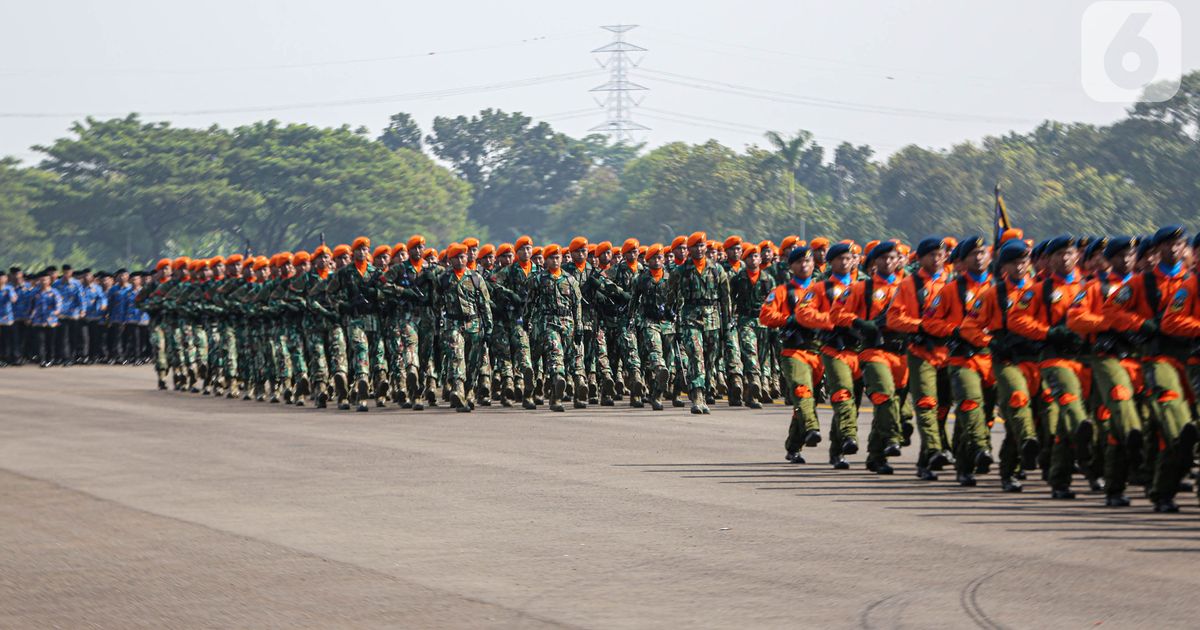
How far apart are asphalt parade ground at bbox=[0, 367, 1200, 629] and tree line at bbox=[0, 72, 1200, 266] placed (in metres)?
69.6

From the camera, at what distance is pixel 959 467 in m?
13.4

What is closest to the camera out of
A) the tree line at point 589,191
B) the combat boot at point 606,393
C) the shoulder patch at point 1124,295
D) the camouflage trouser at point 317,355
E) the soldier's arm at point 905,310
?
the shoulder patch at point 1124,295

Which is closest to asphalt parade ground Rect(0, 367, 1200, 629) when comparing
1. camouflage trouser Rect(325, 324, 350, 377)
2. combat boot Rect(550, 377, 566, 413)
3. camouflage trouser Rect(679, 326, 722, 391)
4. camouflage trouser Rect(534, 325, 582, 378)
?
camouflage trouser Rect(679, 326, 722, 391)

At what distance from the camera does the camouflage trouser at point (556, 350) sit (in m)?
22.2

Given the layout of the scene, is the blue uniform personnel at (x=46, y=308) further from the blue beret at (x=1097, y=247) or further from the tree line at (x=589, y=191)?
the tree line at (x=589, y=191)

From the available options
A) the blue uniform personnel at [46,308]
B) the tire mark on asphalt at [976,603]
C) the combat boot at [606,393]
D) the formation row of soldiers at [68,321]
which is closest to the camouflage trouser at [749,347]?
the combat boot at [606,393]

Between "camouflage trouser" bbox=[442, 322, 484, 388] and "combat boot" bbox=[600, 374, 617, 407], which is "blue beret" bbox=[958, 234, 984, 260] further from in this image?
"combat boot" bbox=[600, 374, 617, 407]

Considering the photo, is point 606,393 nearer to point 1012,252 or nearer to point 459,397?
point 459,397

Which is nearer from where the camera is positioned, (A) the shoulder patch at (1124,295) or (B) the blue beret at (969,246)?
(A) the shoulder patch at (1124,295)

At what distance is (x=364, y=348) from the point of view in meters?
23.0

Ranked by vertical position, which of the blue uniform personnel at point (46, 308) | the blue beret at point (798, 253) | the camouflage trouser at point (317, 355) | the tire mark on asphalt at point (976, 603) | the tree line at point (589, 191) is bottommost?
the tire mark on asphalt at point (976, 603)

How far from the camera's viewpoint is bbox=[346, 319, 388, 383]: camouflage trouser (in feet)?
75.1

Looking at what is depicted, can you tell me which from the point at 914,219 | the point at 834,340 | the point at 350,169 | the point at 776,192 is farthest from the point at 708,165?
the point at 834,340

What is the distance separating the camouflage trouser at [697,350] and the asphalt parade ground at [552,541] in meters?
3.41
